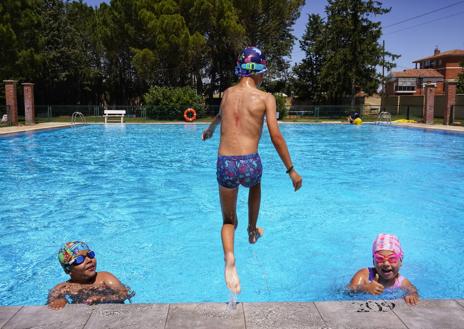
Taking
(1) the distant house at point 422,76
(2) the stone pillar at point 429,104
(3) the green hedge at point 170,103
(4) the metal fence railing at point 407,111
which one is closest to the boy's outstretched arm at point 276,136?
(2) the stone pillar at point 429,104

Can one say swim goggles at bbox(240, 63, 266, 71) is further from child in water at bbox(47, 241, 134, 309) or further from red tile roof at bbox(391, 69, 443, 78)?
red tile roof at bbox(391, 69, 443, 78)

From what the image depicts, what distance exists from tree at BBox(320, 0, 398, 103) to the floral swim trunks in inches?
1503

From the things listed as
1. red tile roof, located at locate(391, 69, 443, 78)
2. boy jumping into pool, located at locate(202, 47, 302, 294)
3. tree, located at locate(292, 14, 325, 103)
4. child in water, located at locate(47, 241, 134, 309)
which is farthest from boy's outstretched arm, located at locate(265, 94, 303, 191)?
red tile roof, located at locate(391, 69, 443, 78)

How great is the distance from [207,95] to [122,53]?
8.95m

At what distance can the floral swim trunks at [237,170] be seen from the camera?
3.51m

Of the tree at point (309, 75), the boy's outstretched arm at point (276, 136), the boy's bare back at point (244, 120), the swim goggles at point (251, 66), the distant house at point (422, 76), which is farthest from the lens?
the distant house at point (422, 76)

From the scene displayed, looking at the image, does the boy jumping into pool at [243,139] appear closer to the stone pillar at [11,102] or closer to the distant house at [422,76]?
the stone pillar at [11,102]

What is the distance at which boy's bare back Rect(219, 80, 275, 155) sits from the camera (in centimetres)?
354

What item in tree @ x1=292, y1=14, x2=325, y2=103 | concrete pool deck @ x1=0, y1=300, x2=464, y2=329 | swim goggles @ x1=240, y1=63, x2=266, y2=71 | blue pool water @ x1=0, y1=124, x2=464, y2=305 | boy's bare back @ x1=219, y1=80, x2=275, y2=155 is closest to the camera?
concrete pool deck @ x1=0, y1=300, x2=464, y2=329

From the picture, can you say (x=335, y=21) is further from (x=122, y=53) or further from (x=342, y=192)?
(x=342, y=192)

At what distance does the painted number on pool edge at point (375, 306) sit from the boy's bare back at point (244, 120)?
1.40 meters

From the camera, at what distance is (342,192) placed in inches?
406

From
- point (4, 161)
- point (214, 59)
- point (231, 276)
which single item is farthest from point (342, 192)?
point (214, 59)

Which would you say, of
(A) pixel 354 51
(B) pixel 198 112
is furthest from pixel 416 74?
(B) pixel 198 112
